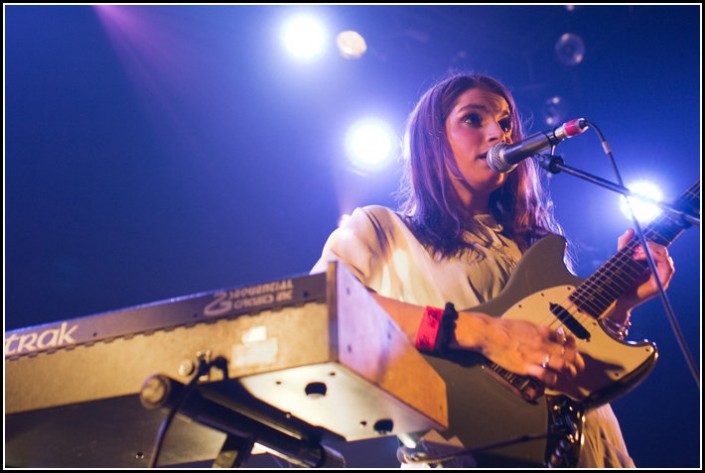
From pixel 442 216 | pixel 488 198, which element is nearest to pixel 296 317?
pixel 442 216

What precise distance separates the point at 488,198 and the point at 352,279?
1.76 meters

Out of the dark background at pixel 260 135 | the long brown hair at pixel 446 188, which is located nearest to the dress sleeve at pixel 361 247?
the long brown hair at pixel 446 188

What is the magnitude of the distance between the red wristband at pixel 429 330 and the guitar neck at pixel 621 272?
1.88 ft

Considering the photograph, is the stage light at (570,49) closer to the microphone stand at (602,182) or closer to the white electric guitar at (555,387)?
the white electric guitar at (555,387)

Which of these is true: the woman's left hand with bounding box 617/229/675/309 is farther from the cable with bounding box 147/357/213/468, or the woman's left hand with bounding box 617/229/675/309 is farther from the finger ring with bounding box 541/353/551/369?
the cable with bounding box 147/357/213/468

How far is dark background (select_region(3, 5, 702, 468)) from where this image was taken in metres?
3.98

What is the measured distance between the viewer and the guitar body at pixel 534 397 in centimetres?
154

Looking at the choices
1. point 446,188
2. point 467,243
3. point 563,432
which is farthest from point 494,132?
point 563,432

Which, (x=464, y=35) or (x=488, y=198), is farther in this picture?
(x=464, y=35)

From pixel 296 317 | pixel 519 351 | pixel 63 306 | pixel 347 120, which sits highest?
pixel 347 120

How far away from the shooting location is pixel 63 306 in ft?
13.2

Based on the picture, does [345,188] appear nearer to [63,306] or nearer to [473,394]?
[63,306]

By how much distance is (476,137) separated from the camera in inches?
103

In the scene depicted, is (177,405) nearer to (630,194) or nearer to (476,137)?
(630,194)
